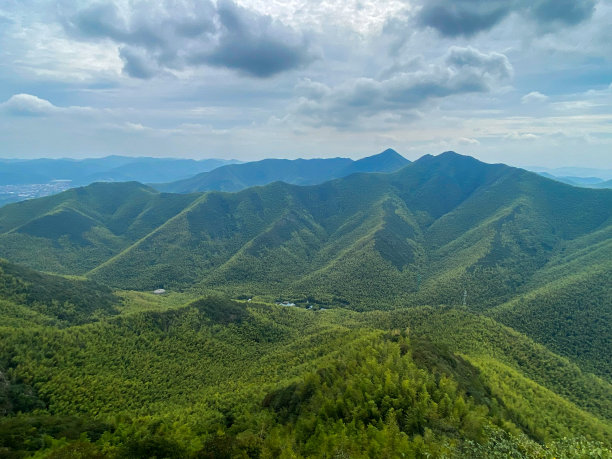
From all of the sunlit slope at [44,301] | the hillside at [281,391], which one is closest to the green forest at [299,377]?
the hillside at [281,391]

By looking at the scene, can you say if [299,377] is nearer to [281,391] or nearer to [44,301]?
[281,391]

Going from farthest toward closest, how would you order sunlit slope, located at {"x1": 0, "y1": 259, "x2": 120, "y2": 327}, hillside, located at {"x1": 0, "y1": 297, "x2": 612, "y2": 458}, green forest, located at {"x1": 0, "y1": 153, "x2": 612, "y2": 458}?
1. sunlit slope, located at {"x1": 0, "y1": 259, "x2": 120, "y2": 327}
2. green forest, located at {"x1": 0, "y1": 153, "x2": 612, "y2": 458}
3. hillside, located at {"x1": 0, "y1": 297, "x2": 612, "y2": 458}

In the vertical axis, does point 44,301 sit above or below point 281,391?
above

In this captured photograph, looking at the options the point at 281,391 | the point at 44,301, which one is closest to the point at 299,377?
the point at 281,391

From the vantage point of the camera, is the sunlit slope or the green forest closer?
the green forest

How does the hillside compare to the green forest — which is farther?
the green forest

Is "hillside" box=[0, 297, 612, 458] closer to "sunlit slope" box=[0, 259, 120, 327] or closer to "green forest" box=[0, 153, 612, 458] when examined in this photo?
"green forest" box=[0, 153, 612, 458]

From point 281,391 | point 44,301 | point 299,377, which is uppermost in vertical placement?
point 44,301

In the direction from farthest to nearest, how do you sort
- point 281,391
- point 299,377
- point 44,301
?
1. point 44,301
2. point 299,377
3. point 281,391

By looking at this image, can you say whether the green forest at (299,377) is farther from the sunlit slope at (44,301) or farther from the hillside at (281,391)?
the sunlit slope at (44,301)

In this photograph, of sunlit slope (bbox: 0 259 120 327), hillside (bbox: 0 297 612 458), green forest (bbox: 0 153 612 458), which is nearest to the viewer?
hillside (bbox: 0 297 612 458)

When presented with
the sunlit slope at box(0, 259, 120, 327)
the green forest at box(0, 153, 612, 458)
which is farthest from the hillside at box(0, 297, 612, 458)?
the sunlit slope at box(0, 259, 120, 327)

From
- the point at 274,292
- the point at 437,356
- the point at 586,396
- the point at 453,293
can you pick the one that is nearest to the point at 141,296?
the point at 274,292

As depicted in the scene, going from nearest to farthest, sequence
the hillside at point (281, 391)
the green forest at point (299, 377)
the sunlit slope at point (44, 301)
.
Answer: the hillside at point (281, 391)
the green forest at point (299, 377)
the sunlit slope at point (44, 301)
